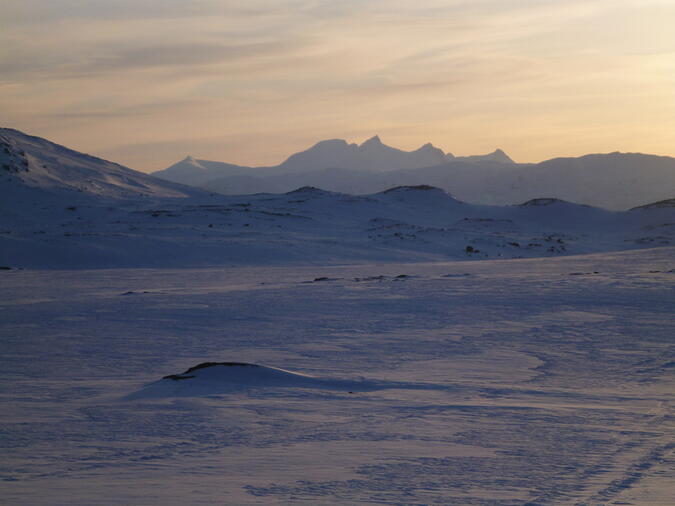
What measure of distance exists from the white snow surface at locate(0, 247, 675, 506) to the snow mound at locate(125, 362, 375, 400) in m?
0.03

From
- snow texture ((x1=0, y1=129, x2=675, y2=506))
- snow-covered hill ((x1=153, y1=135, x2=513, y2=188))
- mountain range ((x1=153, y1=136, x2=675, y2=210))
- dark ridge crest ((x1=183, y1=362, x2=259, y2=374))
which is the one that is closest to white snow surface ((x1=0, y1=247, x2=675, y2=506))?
snow texture ((x1=0, y1=129, x2=675, y2=506))

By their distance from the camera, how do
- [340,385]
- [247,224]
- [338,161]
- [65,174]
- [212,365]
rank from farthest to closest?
[338,161]
[65,174]
[247,224]
[212,365]
[340,385]

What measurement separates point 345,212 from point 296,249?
10.5 m

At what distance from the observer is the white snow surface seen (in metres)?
3.68

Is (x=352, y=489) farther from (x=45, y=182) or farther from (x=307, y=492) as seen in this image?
(x=45, y=182)

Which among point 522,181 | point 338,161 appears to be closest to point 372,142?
point 338,161

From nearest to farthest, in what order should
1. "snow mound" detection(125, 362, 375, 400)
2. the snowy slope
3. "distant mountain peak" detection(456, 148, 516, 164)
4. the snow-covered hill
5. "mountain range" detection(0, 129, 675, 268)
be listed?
"snow mound" detection(125, 362, 375, 400) → "mountain range" detection(0, 129, 675, 268) → the snowy slope → the snow-covered hill → "distant mountain peak" detection(456, 148, 516, 164)

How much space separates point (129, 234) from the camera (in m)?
23.4

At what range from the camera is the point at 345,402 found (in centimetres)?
547

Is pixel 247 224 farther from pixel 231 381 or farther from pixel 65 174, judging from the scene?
pixel 231 381

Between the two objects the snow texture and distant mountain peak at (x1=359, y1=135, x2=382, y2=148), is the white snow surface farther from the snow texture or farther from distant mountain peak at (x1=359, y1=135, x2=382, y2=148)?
distant mountain peak at (x1=359, y1=135, x2=382, y2=148)

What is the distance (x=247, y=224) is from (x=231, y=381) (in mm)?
22168

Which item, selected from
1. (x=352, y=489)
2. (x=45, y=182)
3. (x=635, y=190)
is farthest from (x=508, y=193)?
(x=352, y=489)

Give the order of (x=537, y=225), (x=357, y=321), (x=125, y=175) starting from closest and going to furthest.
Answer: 1. (x=357, y=321)
2. (x=537, y=225)
3. (x=125, y=175)
